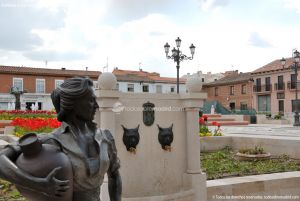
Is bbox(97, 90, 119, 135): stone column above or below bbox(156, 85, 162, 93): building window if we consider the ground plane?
below

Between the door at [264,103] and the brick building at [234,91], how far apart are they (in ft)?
4.37

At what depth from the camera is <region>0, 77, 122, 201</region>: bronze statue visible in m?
1.69

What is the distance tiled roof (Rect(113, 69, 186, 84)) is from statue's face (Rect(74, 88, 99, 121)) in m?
51.5

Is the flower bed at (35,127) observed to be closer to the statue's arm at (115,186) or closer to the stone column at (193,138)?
the stone column at (193,138)

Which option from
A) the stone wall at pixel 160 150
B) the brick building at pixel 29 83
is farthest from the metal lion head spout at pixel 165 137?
the brick building at pixel 29 83

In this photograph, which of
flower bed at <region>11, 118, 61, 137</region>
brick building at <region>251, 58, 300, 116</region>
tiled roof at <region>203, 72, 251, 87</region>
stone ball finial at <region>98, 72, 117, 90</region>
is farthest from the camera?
tiled roof at <region>203, 72, 251, 87</region>

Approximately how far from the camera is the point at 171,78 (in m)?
59.9

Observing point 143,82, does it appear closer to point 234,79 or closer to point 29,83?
point 234,79

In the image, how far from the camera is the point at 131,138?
5500 millimetres

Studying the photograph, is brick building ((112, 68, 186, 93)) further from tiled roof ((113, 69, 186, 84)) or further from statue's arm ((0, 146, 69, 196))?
statue's arm ((0, 146, 69, 196))

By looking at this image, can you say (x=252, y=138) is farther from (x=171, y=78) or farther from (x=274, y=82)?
(x=171, y=78)

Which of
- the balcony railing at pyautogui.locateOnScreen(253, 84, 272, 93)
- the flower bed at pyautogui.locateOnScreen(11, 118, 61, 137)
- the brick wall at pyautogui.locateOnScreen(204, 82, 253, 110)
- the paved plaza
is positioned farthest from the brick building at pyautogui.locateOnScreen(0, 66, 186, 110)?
the flower bed at pyautogui.locateOnScreen(11, 118, 61, 137)

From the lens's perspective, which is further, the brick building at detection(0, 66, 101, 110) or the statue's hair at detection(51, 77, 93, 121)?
the brick building at detection(0, 66, 101, 110)

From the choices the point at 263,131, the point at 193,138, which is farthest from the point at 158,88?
the point at 193,138
